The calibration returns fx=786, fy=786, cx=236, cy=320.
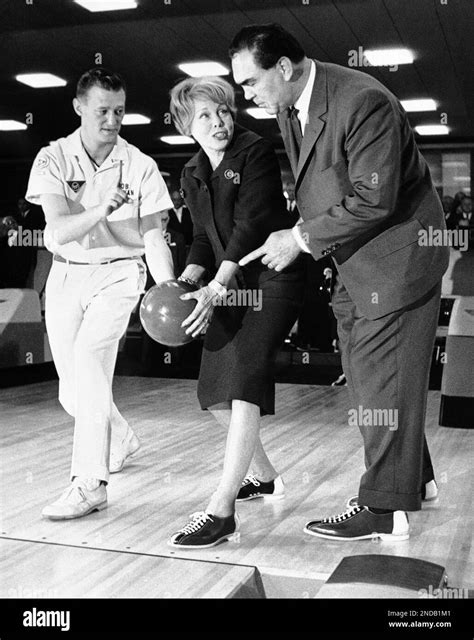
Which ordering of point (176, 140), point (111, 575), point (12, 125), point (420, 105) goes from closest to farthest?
point (111, 575), point (420, 105), point (12, 125), point (176, 140)

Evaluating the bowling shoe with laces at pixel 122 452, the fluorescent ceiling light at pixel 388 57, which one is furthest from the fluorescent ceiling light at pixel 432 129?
the bowling shoe with laces at pixel 122 452

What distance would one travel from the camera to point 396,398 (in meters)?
2.36

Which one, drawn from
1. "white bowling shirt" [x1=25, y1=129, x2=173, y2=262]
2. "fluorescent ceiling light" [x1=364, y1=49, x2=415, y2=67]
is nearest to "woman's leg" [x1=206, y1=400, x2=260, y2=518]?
"white bowling shirt" [x1=25, y1=129, x2=173, y2=262]

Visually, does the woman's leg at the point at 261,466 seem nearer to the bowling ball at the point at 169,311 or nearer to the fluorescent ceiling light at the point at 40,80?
the bowling ball at the point at 169,311

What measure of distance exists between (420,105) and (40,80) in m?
5.13

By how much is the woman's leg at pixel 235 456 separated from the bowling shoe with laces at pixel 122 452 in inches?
43.6

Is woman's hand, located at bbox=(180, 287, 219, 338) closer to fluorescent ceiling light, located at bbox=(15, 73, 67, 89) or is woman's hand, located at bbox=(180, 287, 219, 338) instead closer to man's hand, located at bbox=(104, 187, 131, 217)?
man's hand, located at bbox=(104, 187, 131, 217)

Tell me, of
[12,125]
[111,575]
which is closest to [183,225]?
[12,125]

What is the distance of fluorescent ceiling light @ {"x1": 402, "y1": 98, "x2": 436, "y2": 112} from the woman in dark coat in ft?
28.9

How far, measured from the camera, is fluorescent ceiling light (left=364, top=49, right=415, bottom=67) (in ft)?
27.7

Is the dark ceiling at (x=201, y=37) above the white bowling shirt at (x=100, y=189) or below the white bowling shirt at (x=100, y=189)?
above

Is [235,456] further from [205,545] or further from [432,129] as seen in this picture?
[432,129]

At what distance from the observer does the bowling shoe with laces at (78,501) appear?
8.77 feet
